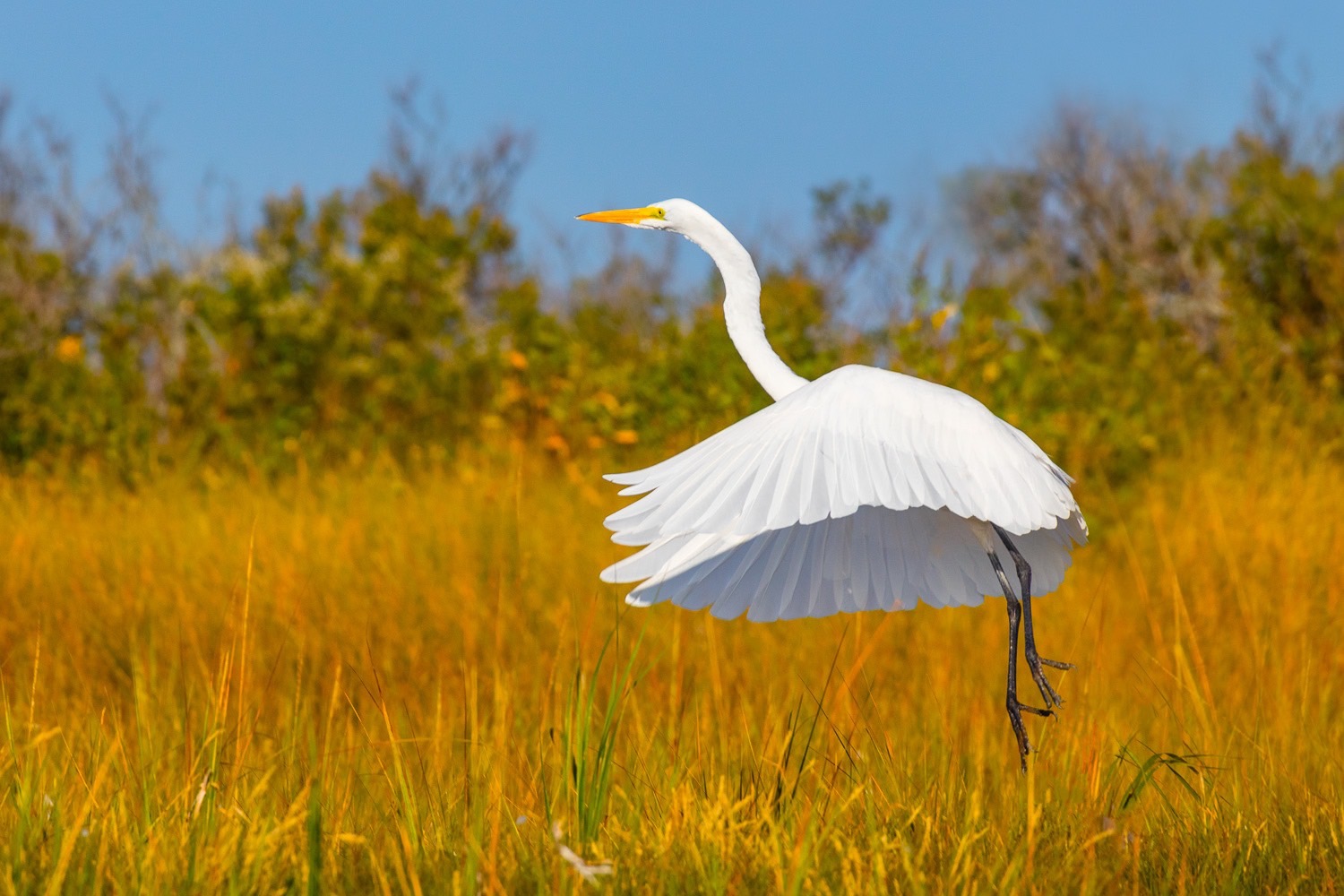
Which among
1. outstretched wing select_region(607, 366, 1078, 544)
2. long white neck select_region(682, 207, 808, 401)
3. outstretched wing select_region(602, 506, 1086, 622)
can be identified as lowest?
outstretched wing select_region(602, 506, 1086, 622)

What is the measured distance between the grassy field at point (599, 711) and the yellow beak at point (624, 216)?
93 centimetres

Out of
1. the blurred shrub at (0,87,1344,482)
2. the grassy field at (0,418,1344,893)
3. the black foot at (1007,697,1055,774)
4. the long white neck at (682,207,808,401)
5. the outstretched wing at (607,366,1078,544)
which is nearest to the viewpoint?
the outstretched wing at (607,366,1078,544)

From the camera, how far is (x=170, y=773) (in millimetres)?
2523

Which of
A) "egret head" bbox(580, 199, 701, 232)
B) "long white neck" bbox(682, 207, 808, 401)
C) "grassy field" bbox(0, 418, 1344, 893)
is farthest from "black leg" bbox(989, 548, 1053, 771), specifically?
"egret head" bbox(580, 199, 701, 232)

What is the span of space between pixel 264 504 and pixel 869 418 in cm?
499

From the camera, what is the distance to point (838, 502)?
80.8 inches

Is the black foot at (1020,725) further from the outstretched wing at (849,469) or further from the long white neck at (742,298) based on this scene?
the long white neck at (742,298)

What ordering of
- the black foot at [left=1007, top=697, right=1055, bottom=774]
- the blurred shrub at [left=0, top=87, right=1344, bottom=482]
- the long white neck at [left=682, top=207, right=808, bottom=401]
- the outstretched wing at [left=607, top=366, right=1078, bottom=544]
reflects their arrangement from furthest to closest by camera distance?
the blurred shrub at [left=0, top=87, right=1344, bottom=482] < the long white neck at [left=682, top=207, right=808, bottom=401] < the black foot at [left=1007, top=697, right=1055, bottom=774] < the outstretched wing at [left=607, top=366, right=1078, bottom=544]

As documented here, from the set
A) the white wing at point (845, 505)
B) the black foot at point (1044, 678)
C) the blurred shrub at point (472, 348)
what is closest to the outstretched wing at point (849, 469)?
the white wing at point (845, 505)

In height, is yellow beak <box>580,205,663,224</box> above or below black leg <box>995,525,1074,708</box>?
above

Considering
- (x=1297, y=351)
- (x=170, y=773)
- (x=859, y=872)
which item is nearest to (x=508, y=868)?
(x=859, y=872)

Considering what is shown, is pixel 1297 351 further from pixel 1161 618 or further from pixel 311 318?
pixel 311 318

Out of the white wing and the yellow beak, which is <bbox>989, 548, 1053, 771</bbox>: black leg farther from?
the yellow beak

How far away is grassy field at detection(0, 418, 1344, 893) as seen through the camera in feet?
6.86
